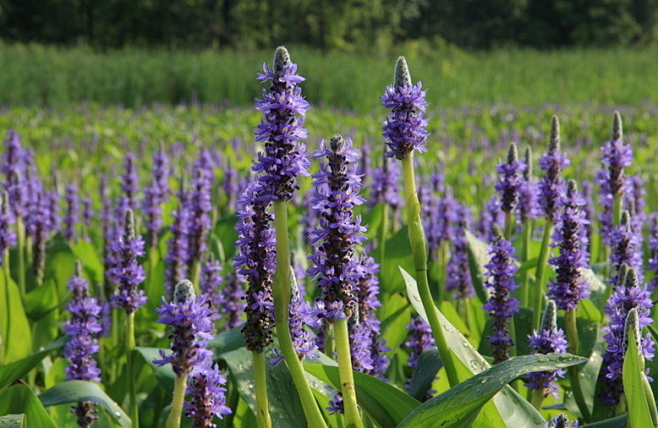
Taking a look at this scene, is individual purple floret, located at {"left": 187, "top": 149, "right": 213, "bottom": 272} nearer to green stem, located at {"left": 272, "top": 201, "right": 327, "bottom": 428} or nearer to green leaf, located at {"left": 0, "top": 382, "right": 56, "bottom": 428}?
green leaf, located at {"left": 0, "top": 382, "right": 56, "bottom": 428}

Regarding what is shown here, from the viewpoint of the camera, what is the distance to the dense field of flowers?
1.76m

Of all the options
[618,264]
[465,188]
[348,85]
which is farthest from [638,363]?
[348,85]

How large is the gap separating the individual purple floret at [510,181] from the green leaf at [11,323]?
244cm

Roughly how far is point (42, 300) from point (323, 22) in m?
37.6

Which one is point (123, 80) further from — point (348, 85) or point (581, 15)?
point (581, 15)

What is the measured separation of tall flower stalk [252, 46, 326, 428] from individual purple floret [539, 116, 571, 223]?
56.3 inches

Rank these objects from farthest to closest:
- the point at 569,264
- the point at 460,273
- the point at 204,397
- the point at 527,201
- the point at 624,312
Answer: the point at 460,273 → the point at 527,201 → the point at 569,264 → the point at 624,312 → the point at 204,397

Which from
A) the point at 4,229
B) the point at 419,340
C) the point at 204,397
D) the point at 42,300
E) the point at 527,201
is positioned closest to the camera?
the point at 204,397

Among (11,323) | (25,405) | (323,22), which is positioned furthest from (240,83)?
(323,22)

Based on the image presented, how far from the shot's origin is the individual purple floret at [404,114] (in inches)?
75.7

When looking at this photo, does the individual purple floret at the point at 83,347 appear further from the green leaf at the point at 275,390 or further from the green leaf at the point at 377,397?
the green leaf at the point at 377,397

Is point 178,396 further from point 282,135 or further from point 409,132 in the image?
point 409,132

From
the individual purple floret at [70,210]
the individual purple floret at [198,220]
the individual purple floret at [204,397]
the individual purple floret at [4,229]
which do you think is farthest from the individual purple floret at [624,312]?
the individual purple floret at [70,210]

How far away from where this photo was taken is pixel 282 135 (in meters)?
1.72
